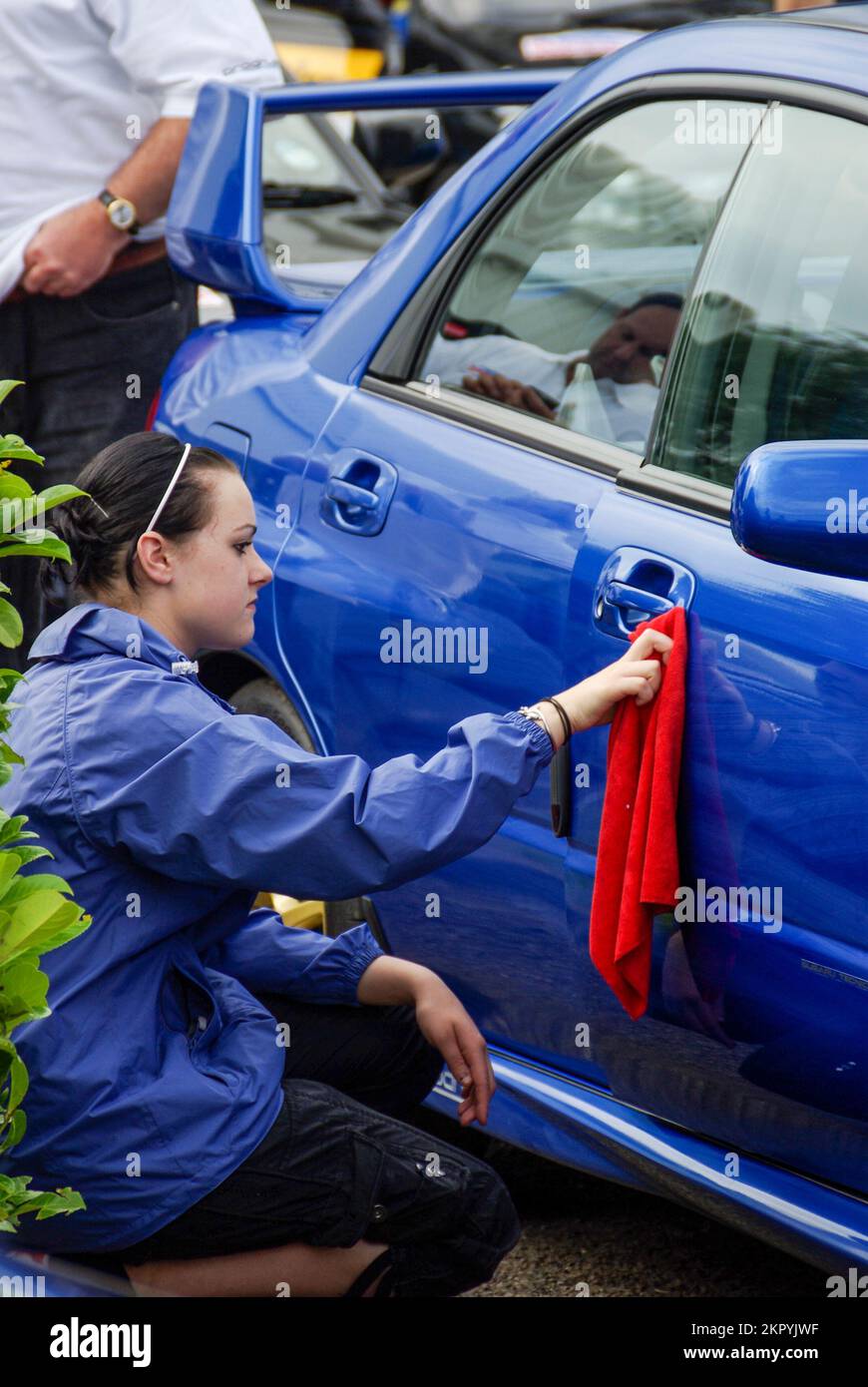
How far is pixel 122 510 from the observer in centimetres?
247

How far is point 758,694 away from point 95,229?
2158 mm

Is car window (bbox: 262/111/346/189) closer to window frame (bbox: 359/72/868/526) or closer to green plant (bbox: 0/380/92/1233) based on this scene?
window frame (bbox: 359/72/868/526)

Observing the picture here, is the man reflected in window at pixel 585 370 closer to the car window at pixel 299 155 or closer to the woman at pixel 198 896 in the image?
the woman at pixel 198 896

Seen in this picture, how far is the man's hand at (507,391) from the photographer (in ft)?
9.78

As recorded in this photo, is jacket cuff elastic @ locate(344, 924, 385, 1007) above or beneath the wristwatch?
beneath

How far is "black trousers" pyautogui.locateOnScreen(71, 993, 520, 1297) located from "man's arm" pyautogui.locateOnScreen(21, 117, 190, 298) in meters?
2.11

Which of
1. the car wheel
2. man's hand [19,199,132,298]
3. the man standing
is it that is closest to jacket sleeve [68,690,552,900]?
the car wheel

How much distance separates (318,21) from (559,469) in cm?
979

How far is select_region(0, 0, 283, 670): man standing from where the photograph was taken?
12.8 ft

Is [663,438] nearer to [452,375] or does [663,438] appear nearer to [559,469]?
[559,469]

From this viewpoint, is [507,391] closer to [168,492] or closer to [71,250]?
[168,492]

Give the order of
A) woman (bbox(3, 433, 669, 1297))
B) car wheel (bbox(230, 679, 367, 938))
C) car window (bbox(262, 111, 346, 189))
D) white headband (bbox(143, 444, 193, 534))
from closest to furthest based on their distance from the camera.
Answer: woman (bbox(3, 433, 669, 1297)) → white headband (bbox(143, 444, 193, 534)) → car wheel (bbox(230, 679, 367, 938)) → car window (bbox(262, 111, 346, 189))

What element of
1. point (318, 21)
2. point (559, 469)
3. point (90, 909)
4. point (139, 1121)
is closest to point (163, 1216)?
point (139, 1121)

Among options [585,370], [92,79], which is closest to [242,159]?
[92,79]
